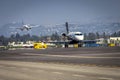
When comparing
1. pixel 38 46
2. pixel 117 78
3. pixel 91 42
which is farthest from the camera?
pixel 91 42

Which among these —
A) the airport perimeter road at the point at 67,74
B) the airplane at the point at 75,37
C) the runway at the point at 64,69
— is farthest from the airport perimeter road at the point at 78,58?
the airplane at the point at 75,37

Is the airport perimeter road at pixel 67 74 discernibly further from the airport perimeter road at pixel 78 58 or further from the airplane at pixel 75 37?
the airplane at pixel 75 37

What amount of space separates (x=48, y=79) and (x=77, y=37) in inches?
4357

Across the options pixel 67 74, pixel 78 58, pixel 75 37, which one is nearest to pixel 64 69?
pixel 67 74

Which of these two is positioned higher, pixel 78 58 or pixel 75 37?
pixel 75 37

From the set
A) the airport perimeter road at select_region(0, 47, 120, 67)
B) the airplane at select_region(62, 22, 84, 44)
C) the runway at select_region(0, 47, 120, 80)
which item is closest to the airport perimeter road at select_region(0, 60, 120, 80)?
the runway at select_region(0, 47, 120, 80)

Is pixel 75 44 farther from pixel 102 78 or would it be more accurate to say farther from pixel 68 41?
pixel 102 78

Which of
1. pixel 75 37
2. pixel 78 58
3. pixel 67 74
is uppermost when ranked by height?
pixel 75 37

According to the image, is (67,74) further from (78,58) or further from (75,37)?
(75,37)

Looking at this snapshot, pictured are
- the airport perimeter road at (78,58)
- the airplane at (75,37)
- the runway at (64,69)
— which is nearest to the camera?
the runway at (64,69)

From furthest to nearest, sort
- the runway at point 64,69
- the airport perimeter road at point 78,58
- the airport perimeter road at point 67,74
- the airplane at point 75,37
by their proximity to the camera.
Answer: the airplane at point 75,37 → the airport perimeter road at point 78,58 → the runway at point 64,69 → the airport perimeter road at point 67,74

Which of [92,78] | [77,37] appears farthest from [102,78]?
[77,37]

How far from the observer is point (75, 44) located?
139m

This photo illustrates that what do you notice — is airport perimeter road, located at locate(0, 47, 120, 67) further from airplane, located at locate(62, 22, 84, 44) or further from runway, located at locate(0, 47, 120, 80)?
airplane, located at locate(62, 22, 84, 44)
